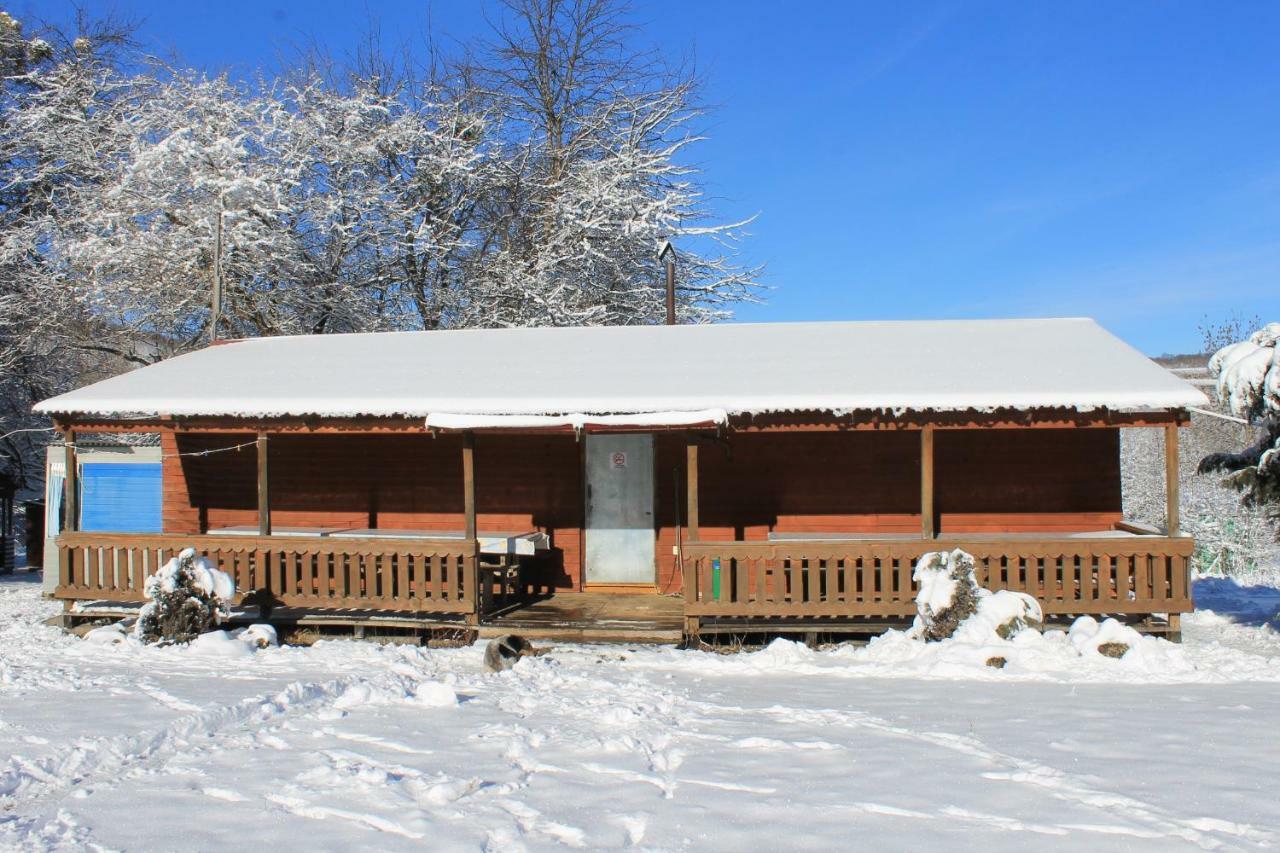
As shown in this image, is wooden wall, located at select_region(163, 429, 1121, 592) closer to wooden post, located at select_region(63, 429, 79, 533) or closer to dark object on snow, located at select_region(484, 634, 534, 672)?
wooden post, located at select_region(63, 429, 79, 533)

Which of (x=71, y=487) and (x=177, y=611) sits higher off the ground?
(x=71, y=487)

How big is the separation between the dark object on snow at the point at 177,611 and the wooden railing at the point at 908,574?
4.99 metres

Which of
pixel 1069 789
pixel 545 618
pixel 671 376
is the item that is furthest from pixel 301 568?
pixel 1069 789

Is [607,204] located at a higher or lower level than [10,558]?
higher

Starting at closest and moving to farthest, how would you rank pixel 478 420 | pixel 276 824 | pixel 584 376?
pixel 276 824 → pixel 478 420 → pixel 584 376

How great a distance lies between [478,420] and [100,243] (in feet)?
44.7

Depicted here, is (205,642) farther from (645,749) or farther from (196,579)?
(645,749)

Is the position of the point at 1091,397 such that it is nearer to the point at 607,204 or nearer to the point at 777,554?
the point at 777,554

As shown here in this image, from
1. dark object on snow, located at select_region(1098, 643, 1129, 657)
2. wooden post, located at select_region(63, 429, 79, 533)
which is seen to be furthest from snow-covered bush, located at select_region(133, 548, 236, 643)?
dark object on snow, located at select_region(1098, 643, 1129, 657)

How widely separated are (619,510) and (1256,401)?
6977mm

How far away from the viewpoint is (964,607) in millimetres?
8789

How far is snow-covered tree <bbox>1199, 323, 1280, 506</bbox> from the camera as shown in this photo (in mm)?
8766

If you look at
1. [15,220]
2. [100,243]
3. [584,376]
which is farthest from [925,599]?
[15,220]

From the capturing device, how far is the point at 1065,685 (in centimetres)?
769
